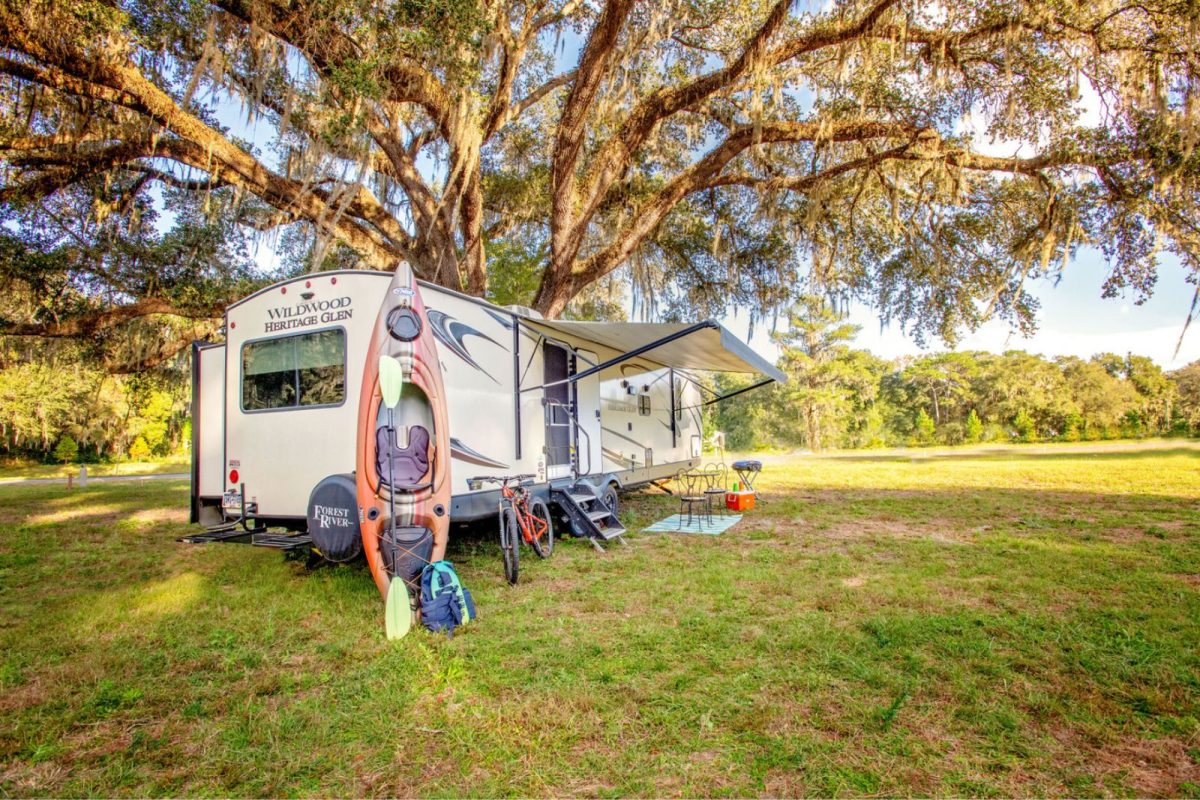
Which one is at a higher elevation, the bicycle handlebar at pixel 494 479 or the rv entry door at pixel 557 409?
the rv entry door at pixel 557 409

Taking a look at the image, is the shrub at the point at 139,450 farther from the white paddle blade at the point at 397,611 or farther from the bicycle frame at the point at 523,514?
the white paddle blade at the point at 397,611

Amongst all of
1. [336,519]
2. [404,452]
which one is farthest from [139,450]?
[404,452]

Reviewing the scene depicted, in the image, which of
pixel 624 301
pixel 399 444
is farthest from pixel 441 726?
pixel 624 301

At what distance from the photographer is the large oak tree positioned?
296 inches

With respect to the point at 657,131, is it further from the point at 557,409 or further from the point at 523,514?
the point at 523,514

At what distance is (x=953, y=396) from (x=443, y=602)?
3984 centimetres

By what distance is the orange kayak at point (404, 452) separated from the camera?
4.43m

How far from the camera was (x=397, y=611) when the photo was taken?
3947 mm

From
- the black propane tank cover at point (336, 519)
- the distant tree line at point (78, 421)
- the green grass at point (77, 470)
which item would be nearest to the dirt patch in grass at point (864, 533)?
the black propane tank cover at point (336, 519)

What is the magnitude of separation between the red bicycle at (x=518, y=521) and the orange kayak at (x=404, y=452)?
0.79 m

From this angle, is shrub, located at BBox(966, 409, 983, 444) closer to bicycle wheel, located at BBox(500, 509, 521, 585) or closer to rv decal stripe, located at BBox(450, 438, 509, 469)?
rv decal stripe, located at BBox(450, 438, 509, 469)

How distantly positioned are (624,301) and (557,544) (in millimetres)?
10494

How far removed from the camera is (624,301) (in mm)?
16656

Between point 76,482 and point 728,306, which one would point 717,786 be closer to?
point 728,306
